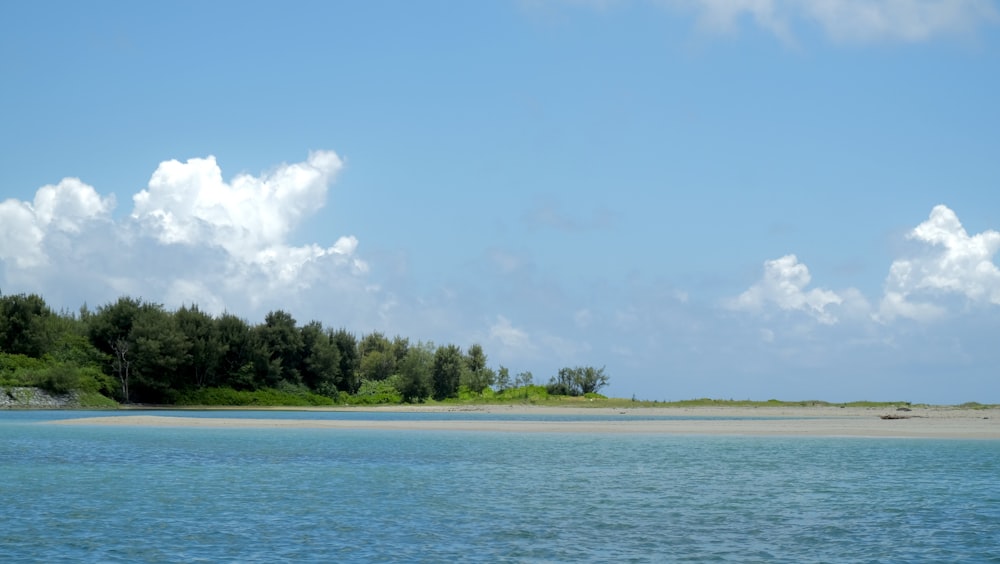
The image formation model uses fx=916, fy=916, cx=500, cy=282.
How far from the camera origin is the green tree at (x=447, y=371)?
336 feet

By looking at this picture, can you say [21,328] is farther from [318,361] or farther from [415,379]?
[415,379]

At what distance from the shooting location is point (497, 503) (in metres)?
23.6

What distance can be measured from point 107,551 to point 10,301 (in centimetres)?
7993

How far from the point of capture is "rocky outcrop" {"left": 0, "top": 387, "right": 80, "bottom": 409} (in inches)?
3064

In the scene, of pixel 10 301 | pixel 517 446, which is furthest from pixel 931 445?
pixel 10 301

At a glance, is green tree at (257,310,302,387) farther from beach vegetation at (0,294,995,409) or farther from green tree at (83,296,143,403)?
green tree at (83,296,143,403)

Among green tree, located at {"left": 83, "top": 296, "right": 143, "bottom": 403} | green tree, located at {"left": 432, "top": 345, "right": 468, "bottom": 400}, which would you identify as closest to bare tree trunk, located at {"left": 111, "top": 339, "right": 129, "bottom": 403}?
green tree, located at {"left": 83, "top": 296, "right": 143, "bottom": 403}

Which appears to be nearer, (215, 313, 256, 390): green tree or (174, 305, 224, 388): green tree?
(174, 305, 224, 388): green tree

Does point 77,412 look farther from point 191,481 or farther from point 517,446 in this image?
point 191,481

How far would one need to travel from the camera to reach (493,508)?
22.8 m

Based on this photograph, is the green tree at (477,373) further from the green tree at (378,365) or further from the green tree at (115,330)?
Answer: the green tree at (115,330)

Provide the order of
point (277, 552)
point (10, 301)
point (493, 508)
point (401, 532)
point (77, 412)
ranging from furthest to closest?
point (10, 301)
point (77, 412)
point (493, 508)
point (401, 532)
point (277, 552)

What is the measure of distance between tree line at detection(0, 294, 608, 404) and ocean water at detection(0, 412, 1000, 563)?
158 feet

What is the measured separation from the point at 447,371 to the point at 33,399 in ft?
137
